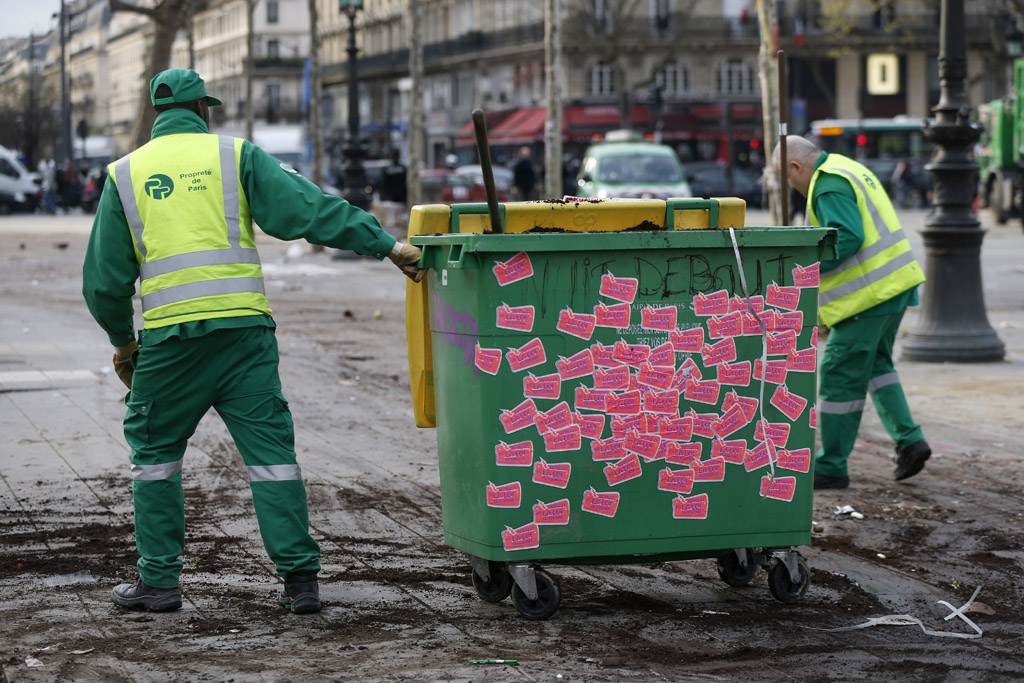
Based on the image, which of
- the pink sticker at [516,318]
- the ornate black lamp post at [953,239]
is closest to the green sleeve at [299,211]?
the pink sticker at [516,318]

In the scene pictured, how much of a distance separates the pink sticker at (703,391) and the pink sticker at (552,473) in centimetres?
45

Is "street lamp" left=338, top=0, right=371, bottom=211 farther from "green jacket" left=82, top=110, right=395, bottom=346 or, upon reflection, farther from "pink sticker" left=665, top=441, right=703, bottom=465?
"pink sticker" left=665, top=441, right=703, bottom=465

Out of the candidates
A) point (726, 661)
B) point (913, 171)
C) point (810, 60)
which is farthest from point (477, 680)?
Answer: point (810, 60)

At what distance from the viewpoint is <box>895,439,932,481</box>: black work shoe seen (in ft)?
22.0

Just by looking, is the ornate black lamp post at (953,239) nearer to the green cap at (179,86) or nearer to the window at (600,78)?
the green cap at (179,86)

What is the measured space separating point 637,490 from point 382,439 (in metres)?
3.46

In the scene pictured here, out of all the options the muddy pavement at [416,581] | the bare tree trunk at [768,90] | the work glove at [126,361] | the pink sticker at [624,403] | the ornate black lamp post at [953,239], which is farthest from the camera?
the bare tree trunk at [768,90]

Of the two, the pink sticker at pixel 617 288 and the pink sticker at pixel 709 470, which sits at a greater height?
the pink sticker at pixel 617 288

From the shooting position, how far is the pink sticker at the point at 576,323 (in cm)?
453

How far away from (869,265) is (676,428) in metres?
2.22

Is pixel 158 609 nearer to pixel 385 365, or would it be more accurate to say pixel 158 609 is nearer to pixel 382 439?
pixel 382 439

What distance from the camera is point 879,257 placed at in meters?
6.52

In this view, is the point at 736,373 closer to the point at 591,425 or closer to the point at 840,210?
the point at 591,425

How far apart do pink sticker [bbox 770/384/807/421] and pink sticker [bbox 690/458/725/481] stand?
0.88 ft
